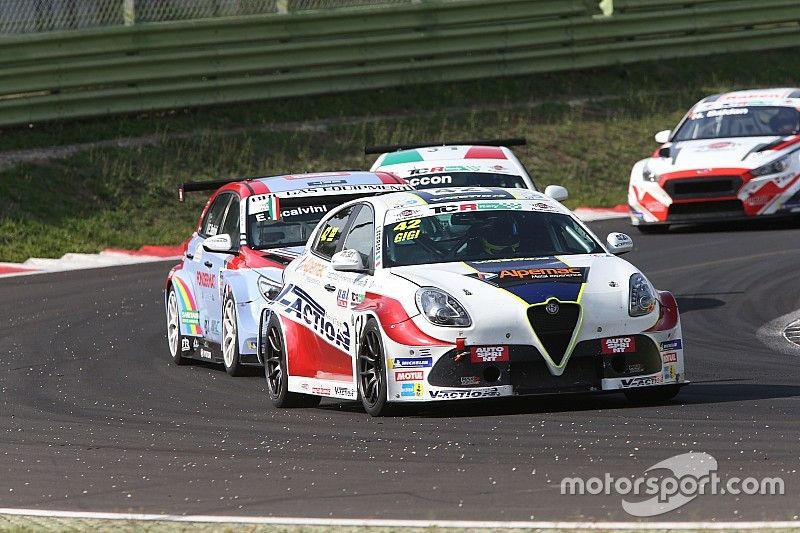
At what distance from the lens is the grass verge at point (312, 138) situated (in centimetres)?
2156

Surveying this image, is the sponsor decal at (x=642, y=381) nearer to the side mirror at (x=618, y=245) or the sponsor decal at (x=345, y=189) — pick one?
the side mirror at (x=618, y=245)

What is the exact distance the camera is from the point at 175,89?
24000 mm

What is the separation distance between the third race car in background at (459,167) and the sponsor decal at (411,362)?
6.17 meters

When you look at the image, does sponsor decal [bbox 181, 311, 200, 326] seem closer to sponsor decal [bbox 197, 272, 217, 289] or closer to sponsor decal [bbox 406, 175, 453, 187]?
sponsor decal [bbox 197, 272, 217, 289]

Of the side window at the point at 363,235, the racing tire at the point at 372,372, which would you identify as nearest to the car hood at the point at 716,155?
the side window at the point at 363,235

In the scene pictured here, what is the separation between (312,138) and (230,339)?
12141mm

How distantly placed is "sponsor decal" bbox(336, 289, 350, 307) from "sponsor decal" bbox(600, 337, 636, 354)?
164 cm

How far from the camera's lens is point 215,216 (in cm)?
1435

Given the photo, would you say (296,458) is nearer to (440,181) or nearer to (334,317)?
(334,317)

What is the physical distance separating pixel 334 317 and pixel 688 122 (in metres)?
12.3

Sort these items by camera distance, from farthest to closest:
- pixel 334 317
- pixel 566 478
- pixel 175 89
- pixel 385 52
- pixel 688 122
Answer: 1. pixel 385 52
2. pixel 175 89
3. pixel 688 122
4. pixel 334 317
5. pixel 566 478

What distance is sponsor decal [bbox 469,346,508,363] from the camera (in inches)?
378

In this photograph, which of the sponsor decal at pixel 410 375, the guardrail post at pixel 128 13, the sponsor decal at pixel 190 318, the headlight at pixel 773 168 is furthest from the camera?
the guardrail post at pixel 128 13

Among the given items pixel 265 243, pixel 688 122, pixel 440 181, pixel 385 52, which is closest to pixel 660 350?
pixel 265 243
